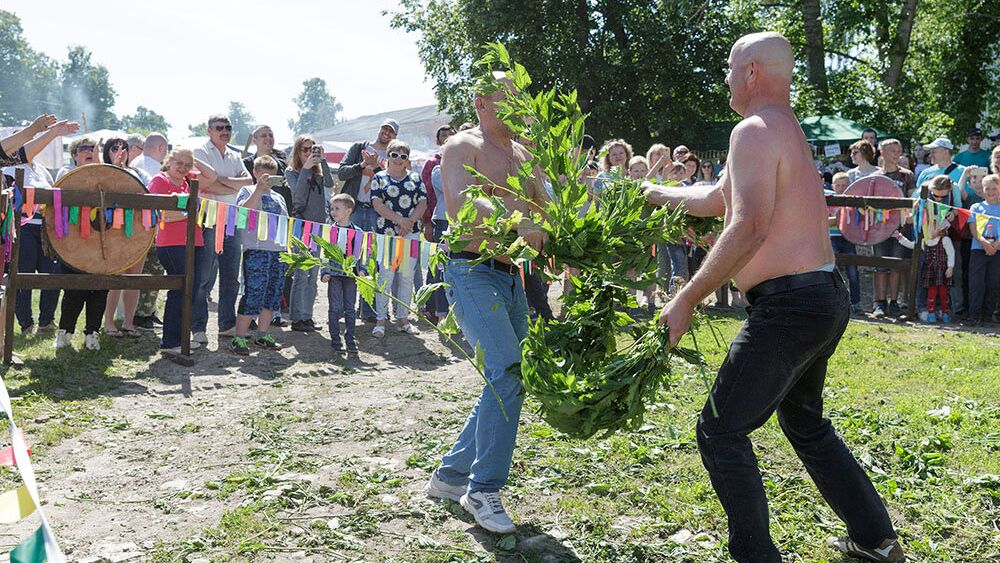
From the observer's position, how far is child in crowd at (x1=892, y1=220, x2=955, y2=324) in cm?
1173

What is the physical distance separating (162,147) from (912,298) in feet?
30.4

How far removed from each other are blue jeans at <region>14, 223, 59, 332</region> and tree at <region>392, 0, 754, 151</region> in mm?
18898

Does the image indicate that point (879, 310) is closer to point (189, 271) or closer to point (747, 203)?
point (189, 271)

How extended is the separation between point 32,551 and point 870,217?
11187mm

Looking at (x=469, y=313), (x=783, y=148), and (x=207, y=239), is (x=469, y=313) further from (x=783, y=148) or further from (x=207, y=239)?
(x=207, y=239)

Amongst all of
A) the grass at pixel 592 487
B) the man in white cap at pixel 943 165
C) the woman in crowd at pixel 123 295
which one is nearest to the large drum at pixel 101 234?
the woman in crowd at pixel 123 295

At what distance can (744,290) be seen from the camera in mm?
3754

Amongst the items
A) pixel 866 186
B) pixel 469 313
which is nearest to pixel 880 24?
pixel 866 186

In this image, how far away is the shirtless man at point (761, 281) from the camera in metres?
3.46

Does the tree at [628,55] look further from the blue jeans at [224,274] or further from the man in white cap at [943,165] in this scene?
the blue jeans at [224,274]

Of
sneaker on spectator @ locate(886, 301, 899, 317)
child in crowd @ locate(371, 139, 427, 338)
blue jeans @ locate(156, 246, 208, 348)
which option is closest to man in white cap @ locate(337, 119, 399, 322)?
child in crowd @ locate(371, 139, 427, 338)

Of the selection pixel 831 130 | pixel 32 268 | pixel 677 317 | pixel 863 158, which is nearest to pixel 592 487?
pixel 677 317

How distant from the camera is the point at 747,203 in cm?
343

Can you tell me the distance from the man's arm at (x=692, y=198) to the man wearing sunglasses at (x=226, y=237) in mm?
6145
